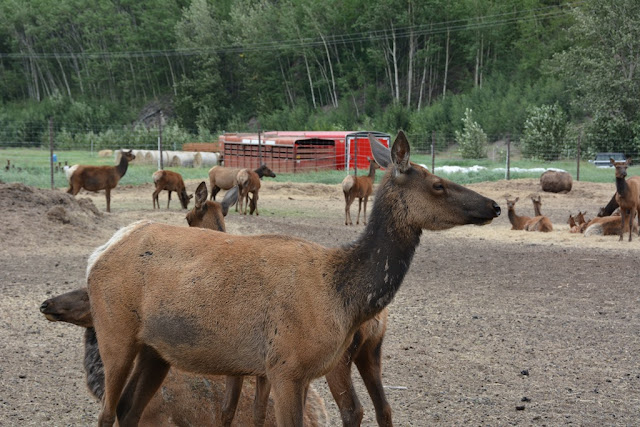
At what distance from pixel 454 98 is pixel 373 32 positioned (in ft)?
47.0

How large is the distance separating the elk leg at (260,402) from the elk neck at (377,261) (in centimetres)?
100

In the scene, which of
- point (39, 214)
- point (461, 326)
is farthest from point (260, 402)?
point (39, 214)

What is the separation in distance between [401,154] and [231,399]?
81.6 inches

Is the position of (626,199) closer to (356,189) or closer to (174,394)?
(356,189)

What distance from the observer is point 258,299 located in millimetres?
4594

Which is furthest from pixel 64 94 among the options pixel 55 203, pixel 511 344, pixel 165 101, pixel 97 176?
pixel 511 344

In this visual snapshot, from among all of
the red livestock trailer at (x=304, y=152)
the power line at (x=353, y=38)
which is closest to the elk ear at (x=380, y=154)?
the red livestock trailer at (x=304, y=152)

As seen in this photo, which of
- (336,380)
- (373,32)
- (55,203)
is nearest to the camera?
(336,380)

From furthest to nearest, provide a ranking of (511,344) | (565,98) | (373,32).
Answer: (373,32) < (565,98) < (511,344)

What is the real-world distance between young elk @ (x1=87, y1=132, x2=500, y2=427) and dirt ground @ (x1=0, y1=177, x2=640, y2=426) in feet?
5.80

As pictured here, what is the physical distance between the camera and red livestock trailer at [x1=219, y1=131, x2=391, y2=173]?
39938 millimetres

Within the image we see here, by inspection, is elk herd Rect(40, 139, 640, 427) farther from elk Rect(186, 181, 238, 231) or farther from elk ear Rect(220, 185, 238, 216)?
elk Rect(186, 181, 238, 231)

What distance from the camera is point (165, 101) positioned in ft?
287

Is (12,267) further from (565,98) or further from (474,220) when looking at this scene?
(565,98)
